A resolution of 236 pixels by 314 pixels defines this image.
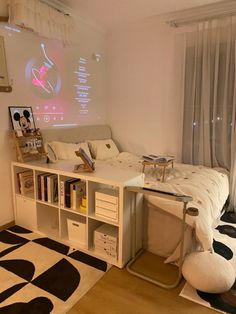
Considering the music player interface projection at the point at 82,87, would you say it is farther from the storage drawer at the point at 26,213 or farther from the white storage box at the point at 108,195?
the white storage box at the point at 108,195

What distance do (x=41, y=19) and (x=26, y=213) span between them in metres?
2.08

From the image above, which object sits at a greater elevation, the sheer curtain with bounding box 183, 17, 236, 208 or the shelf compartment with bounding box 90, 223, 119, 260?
the sheer curtain with bounding box 183, 17, 236, 208

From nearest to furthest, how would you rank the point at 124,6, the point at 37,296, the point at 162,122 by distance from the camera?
the point at 37,296
the point at 124,6
the point at 162,122

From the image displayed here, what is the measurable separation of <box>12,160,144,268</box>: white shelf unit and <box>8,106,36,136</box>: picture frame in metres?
0.37

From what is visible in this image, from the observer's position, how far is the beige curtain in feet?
7.55

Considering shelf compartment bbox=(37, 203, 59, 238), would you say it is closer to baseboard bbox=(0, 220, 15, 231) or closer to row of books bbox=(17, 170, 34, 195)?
row of books bbox=(17, 170, 34, 195)

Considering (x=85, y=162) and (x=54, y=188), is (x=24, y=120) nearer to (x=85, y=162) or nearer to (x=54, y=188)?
(x=54, y=188)

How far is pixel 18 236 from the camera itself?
2385 millimetres

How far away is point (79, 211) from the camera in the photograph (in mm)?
2096

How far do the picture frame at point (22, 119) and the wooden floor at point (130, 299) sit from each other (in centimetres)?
168

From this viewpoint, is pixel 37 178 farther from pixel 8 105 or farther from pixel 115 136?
pixel 115 136

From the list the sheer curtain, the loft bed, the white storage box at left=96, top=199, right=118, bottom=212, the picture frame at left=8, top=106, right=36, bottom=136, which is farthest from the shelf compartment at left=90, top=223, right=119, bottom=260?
the sheer curtain

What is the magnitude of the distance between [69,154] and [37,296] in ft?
5.18

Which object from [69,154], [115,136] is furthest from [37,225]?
[115,136]
